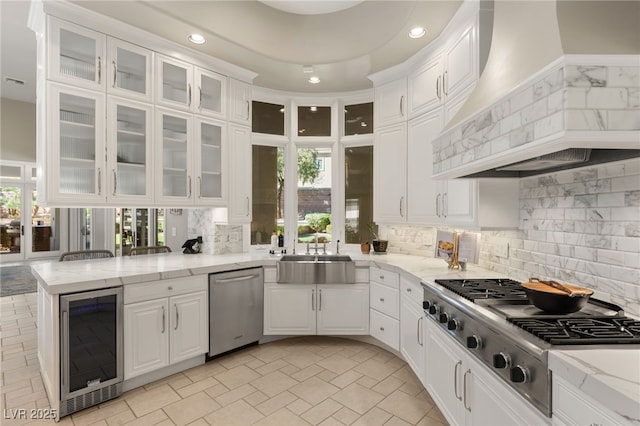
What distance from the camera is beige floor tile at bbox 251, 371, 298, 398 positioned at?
103 inches

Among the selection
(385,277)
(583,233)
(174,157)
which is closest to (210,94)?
(174,157)

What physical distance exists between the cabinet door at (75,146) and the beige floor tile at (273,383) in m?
2.04

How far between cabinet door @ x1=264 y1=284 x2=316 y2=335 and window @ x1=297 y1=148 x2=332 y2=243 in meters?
1.01

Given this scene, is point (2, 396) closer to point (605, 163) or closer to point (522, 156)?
point (522, 156)

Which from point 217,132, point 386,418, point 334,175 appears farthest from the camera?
point 334,175

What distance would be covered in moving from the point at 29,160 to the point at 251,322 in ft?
18.5

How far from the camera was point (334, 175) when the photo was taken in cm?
428

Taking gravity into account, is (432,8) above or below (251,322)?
above

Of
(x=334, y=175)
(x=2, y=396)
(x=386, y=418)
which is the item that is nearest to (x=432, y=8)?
(x=334, y=175)

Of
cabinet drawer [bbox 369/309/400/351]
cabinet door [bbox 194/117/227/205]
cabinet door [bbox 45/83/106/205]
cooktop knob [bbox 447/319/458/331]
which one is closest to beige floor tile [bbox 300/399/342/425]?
cabinet drawer [bbox 369/309/400/351]

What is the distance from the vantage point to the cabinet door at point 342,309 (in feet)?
11.2

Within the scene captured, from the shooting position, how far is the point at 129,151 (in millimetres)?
2949

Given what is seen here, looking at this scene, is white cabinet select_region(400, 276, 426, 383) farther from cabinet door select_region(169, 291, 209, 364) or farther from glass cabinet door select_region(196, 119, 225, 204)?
glass cabinet door select_region(196, 119, 225, 204)

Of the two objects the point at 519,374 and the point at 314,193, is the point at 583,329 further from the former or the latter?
the point at 314,193
